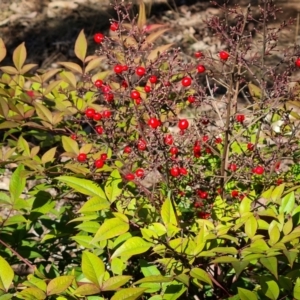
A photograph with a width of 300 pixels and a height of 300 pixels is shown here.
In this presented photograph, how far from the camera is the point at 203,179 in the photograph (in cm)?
167

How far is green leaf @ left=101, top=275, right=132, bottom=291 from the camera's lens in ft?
4.15

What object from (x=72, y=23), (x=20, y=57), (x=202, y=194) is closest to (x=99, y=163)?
(x=202, y=194)

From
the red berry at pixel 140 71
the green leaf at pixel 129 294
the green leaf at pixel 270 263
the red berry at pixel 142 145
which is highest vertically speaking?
the red berry at pixel 140 71

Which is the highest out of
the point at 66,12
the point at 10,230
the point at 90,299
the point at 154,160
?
the point at 154,160

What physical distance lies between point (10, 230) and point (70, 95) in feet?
1.66

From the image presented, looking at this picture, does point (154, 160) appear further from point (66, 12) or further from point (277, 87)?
point (66, 12)

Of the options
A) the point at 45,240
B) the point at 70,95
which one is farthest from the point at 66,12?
the point at 45,240

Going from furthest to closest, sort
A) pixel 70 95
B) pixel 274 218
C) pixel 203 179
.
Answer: pixel 70 95 < pixel 203 179 < pixel 274 218

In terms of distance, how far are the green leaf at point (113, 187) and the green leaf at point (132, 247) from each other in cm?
16

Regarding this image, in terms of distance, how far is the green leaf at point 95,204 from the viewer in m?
1.45

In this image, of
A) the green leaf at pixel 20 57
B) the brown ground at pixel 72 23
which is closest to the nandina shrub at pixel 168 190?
the green leaf at pixel 20 57

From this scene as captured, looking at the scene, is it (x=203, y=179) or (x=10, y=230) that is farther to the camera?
(x=10, y=230)

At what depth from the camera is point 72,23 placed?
18.2 feet

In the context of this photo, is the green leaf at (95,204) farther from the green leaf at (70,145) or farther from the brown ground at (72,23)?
the brown ground at (72,23)
